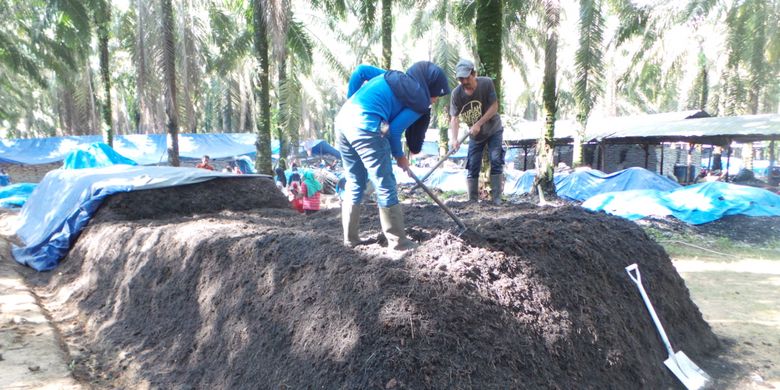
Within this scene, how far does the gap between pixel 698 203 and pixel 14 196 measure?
19.1m

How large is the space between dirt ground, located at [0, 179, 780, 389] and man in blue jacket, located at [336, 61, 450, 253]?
0.78 ft

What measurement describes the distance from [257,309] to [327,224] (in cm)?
206

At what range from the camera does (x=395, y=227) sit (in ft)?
10.2

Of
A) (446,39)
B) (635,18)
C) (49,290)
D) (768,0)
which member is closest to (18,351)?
(49,290)

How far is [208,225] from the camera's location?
476 centimetres

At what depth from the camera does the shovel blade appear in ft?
9.07

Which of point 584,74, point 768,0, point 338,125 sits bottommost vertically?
point 338,125

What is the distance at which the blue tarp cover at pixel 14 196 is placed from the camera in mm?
13789

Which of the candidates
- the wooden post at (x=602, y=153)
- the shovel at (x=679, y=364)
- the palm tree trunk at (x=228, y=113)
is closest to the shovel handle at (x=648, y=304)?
the shovel at (x=679, y=364)

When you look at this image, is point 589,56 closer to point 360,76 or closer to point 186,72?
point 360,76

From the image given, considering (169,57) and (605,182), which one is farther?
(605,182)

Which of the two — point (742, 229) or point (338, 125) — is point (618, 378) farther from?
point (742, 229)

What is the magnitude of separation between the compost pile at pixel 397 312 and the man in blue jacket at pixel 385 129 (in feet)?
0.78

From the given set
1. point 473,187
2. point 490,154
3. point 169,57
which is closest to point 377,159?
point 490,154
